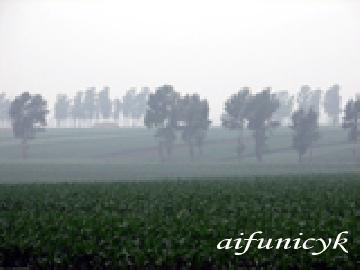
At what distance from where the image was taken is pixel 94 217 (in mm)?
22875

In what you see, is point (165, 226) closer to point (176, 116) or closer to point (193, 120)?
point (193, 120)

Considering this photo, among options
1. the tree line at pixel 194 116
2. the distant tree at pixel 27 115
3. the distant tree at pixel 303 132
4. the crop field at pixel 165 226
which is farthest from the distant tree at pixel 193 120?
the crop field at pixel 165 226

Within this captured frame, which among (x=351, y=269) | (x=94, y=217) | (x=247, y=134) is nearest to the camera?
(x=351, y=269)

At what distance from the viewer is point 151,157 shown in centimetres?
12112

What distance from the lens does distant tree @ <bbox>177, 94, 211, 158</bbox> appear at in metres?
108

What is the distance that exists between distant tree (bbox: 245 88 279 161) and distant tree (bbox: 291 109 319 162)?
461 centimetres

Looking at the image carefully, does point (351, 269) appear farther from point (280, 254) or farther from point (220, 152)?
point (220, 152)

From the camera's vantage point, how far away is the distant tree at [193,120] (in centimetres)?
10831

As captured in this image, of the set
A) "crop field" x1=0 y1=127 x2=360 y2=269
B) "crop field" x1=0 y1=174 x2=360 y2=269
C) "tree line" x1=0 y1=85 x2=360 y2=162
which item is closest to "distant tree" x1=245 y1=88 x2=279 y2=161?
"tree line" x1=0 y1=85 x2=360 y2=162

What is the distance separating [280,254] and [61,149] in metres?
125

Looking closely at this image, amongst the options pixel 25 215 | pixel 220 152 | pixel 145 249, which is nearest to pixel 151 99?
pixel 220 152

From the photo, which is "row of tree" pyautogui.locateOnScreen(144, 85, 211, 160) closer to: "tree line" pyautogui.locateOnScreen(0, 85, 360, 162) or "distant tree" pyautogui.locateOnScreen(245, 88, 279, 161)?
"tree line" pyautogui.locateOnScreen(0, 85, 360, 162)

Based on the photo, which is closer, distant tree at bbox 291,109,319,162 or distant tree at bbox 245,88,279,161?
distant tree at bbox 291,109,319,162

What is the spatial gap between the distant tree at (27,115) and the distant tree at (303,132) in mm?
51587
